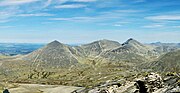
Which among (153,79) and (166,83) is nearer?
(153,79)

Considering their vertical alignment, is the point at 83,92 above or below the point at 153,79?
below

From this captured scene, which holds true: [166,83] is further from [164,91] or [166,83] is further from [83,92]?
[83,92]

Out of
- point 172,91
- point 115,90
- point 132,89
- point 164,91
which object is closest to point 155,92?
point 164,91

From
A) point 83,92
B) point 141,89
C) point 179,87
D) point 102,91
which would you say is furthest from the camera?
point 83,92

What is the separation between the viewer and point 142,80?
4553 centimetres

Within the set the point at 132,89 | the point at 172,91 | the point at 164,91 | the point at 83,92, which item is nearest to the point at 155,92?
the point at 164,91

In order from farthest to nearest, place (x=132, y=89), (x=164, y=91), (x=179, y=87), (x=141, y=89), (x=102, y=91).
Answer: (x=102, y=91)
(x=132, y=89)
(x=141, y=89)
(x=164, y=91)
(x=179, y=87)

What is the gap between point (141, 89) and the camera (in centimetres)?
4647

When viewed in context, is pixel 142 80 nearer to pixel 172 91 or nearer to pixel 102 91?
→ pixel 172 91

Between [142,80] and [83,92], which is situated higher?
[142,80]

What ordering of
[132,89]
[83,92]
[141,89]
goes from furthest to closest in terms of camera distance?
[83,92]
[132,89]
[141,89]

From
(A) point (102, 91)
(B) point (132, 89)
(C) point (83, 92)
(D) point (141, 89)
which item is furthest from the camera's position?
(C) point (83, 92)

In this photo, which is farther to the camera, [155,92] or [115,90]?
[115,90]

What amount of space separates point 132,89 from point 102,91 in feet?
22.5
